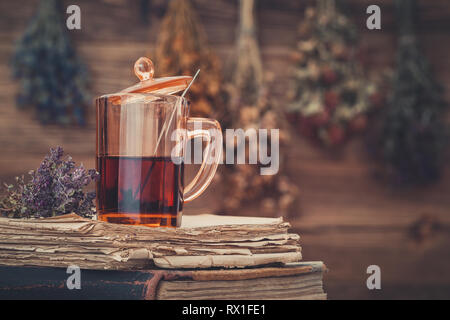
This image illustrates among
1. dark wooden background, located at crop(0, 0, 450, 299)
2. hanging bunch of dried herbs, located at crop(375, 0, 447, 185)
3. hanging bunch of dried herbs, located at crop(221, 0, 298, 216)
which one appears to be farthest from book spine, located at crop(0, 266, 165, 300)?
hanging bunch of dried herbs, located at crop(375, 0, 447, 185)

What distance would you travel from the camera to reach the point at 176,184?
552 millimetres

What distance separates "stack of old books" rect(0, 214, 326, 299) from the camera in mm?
459

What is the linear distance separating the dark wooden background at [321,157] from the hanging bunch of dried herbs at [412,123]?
0.07 metres

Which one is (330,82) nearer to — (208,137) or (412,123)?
(412,123)

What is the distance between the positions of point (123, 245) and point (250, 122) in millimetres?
1040

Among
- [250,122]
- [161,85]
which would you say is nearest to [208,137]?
[161,85]

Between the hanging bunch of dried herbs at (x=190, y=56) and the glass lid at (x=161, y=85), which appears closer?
the glass lid at (x=161, y=85)

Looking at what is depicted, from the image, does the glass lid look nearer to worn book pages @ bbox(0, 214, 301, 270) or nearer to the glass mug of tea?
the glass mug of tea

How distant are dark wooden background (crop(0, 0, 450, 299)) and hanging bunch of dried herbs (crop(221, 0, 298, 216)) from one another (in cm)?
9

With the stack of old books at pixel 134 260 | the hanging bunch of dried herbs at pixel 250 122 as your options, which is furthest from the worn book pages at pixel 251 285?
the hanging bunch of dried herbs at pixel 250 122

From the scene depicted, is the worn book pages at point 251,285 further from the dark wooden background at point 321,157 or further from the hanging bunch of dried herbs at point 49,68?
the hanging bunch of dried herbs at point 49,68

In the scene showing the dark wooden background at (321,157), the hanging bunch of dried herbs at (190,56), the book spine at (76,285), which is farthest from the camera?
the dark wooden background at (321,157)

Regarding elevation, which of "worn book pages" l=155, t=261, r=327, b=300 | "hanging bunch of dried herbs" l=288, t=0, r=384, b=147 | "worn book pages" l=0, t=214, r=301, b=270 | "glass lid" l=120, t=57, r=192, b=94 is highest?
"hanging bunch of dried herbs" l=288, t=0, r=384, b=147

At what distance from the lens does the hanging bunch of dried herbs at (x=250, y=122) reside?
1.47 m
